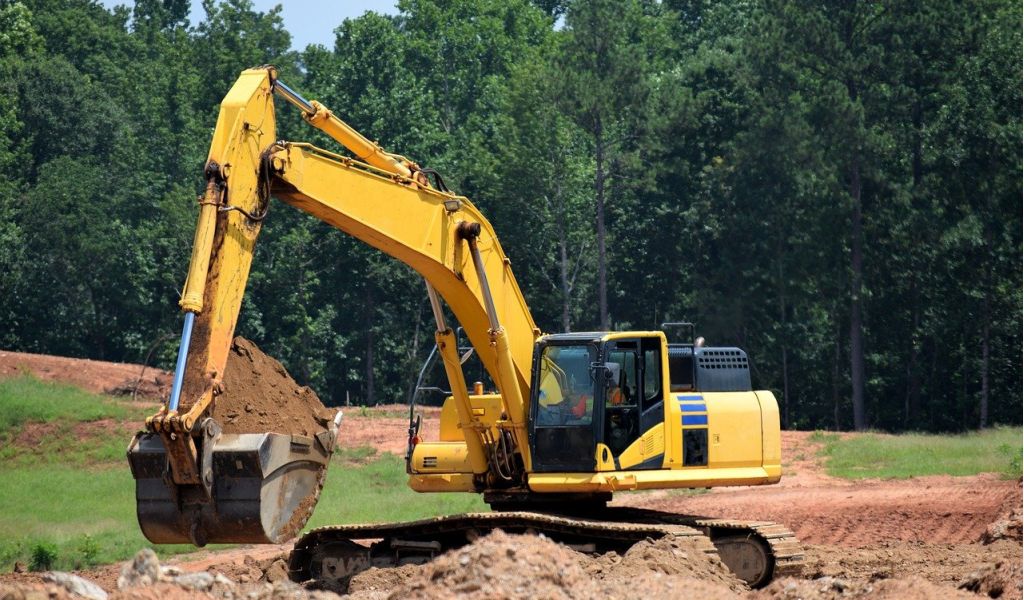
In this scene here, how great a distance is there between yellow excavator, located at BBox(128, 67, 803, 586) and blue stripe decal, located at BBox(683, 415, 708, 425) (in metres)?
0.02

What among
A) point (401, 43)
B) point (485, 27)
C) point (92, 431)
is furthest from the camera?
point (485, 27)

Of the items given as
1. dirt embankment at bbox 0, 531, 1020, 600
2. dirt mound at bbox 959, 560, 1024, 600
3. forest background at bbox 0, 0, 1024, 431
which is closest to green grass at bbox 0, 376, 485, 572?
dirt embankment at bbox 0, 531, 1020, 600

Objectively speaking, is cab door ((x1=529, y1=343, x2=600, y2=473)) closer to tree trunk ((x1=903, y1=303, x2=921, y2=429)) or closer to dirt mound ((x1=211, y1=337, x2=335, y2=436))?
dirt mound ((x1=211, y1=337, x2=335, y2=436))

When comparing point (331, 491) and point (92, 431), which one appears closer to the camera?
point (331, 491)

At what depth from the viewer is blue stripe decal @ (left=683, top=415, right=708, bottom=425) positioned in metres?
15.4

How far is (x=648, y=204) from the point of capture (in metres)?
56.9

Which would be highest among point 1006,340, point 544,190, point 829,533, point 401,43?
point 401,43

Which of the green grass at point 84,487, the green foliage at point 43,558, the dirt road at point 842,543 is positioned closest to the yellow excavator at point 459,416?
the dirt road at point 842,543

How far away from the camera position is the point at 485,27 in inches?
3108

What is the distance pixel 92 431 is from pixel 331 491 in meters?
8.51

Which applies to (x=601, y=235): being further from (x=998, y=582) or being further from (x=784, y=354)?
(x=998, y=582)

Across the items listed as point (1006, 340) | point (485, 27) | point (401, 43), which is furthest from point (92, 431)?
point (485, 27)

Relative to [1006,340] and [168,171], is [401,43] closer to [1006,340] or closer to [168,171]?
[168,171]

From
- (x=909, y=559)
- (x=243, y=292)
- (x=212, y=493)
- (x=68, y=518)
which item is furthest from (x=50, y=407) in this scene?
(x=212, y=493)
